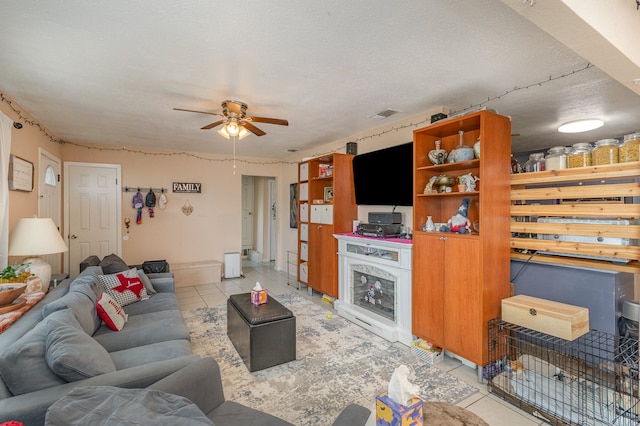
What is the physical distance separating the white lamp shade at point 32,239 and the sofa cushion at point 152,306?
2.93 ft

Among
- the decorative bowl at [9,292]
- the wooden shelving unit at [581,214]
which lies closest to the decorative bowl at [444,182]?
the wooden shelving unit at [581,214]

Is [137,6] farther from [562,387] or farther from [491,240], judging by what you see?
[562,387]

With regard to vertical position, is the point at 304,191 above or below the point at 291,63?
below

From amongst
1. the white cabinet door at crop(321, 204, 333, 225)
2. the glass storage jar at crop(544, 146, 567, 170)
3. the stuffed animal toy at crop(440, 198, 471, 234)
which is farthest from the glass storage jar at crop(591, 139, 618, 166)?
the white cabinet door at crop(321, 204, 333, 225)

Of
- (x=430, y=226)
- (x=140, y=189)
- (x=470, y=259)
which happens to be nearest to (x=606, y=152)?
(x=470, y=259)

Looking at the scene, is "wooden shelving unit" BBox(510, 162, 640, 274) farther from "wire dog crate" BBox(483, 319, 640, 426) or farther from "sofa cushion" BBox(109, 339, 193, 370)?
"sofa cushion" BBox(109, 339, 193, 370)

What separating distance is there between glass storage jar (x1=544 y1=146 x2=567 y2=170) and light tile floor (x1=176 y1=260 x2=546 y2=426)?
6.29 feet

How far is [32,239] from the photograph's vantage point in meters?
2.76

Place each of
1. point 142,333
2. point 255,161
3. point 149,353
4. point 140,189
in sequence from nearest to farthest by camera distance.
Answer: point 149,353 < point 142,333 < point 140,189 < point 255,161

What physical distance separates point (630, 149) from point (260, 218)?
7.01 m

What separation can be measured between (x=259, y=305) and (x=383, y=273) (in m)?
1.48

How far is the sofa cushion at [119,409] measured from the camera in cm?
86

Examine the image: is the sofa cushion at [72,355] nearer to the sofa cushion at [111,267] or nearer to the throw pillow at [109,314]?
the throw pillow at [109,314]

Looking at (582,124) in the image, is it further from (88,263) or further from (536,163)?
(88,263)
